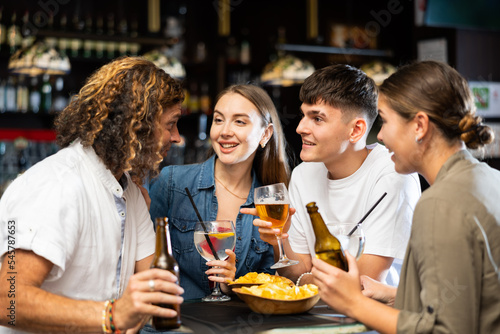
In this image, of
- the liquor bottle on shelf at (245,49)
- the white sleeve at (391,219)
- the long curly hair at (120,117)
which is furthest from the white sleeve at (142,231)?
the liquor bottle on shelf at (245,49)

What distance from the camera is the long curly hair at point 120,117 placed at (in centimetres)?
177

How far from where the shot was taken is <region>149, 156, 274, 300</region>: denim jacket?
2.53 metres

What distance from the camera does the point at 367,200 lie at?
2324 mm

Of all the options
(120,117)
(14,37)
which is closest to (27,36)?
(14,37)

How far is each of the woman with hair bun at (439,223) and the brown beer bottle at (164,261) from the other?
1.20 ft

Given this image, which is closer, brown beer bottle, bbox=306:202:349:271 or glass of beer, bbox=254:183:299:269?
brown beer bottle, bbox=306:202:349:271

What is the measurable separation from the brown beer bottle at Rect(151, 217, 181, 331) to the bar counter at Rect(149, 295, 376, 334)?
0.09 metres

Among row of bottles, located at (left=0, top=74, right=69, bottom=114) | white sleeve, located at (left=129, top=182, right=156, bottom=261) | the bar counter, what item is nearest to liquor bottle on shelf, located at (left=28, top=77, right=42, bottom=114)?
row of bottles, located at (left=0, top=74, right=69, bottom=114)

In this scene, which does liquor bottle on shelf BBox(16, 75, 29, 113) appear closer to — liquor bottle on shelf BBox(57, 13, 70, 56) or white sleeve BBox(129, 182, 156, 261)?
liquor bottle on shelf BBox(57, 13, 70, 56)

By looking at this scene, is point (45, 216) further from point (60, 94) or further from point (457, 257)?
point (60, 94)

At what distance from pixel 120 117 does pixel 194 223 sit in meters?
0.89

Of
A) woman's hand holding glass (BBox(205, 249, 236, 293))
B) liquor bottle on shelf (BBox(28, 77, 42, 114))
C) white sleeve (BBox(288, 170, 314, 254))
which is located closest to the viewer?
woman's hand holding glass (BBox(205, 249, 236, 293))

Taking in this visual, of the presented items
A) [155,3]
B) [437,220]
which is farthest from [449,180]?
[155,3]

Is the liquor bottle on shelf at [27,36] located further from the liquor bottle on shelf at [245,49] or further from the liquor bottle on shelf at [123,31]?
the liquor bottle on shelf at [245,49]
